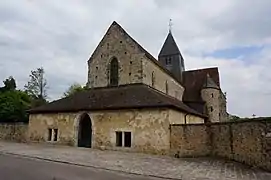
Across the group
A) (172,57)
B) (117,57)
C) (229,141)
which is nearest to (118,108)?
(117,57)

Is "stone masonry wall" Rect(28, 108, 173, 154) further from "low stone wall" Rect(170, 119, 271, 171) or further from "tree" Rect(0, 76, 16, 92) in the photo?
"tree" Rect(0, 76, 16, 92)

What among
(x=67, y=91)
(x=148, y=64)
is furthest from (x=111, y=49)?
(x=67, y=91)

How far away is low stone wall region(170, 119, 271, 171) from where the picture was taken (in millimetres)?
12148

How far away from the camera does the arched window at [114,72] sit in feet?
82.7

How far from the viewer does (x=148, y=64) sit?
979 inches

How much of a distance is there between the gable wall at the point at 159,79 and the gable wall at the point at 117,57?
711mm

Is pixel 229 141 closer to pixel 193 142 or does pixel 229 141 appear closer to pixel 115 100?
pixel 193 142

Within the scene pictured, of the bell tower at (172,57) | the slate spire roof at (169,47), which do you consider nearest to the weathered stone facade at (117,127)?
the bell tower at (172,57)

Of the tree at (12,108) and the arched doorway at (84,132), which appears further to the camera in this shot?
the tree at (12,108)

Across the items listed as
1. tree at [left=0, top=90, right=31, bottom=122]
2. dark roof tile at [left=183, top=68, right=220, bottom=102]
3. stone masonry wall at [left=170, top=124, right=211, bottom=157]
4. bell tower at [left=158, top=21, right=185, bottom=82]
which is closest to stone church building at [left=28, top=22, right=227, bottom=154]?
stone masonry wall at [left=170, top=124, right=211, bottom=157]

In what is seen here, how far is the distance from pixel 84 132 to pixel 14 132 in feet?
27.2

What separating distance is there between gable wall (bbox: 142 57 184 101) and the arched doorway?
575cm

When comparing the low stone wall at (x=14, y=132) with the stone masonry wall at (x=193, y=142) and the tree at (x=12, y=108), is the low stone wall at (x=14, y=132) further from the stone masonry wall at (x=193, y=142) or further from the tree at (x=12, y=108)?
the stone masonry wall at (x=193, y=142)

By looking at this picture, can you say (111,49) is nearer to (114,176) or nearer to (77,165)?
(77,165)
